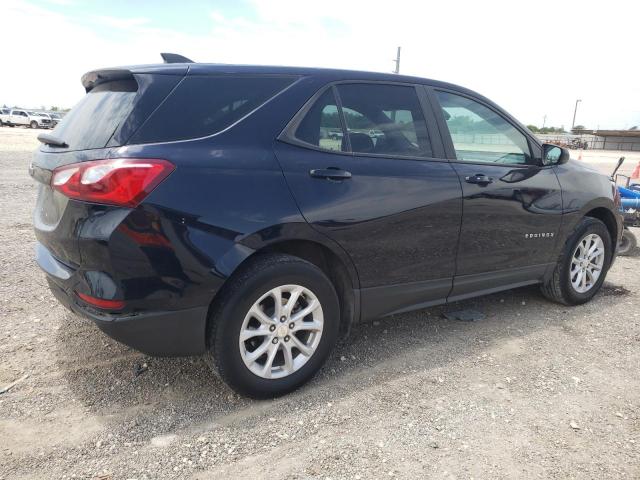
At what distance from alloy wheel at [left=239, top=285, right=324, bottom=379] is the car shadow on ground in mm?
216

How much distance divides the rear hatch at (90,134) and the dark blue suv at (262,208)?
11 millimetres

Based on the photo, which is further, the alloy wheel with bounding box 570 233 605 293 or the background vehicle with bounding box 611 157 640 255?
the background vehicle with bounding box 611 157 640 255

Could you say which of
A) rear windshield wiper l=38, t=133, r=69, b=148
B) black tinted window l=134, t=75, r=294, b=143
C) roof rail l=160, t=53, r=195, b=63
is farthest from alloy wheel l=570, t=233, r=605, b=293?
rear windshield wiper l=38, t=133, r=69, b=148

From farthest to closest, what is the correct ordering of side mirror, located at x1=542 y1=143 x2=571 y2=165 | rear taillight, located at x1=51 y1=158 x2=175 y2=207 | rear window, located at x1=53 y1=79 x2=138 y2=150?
side mirror, located at x1=542 y1=143 x2=571 y2=165 < rear window, located at x1=53 y1=79 x2=138 y2=150 < rear taillight, located at x1=51 y1=158 x2=175 y2=207

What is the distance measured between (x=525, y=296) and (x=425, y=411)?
2.46 metres

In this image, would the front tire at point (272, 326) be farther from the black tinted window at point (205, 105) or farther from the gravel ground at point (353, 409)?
the black tinted window at point (205, 105)

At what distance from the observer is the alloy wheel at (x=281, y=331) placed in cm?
276

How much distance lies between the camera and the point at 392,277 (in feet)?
10.8

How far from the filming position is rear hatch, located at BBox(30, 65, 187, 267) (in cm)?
249

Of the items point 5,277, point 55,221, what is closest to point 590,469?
point 55,221

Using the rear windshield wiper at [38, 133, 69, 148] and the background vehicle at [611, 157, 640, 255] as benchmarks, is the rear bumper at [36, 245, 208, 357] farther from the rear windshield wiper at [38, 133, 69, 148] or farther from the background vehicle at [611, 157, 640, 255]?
the background vehicle at [611, 157, 640, 255]

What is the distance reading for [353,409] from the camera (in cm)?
284

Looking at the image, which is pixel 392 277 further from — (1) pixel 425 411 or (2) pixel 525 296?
(2) pixel 525 296

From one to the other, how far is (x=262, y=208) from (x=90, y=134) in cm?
98
